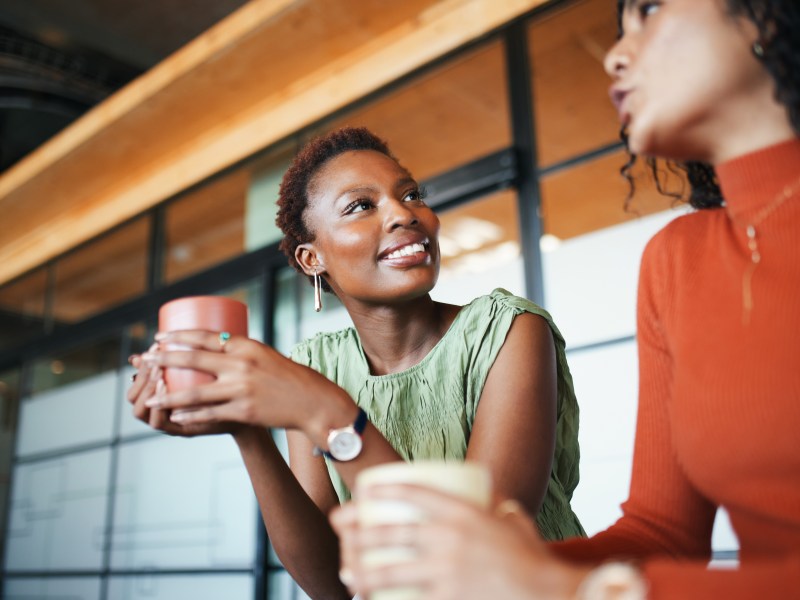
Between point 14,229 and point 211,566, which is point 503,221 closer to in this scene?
point 211,566

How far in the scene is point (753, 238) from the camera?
75cm

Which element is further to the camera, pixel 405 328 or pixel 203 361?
pixel 405 328

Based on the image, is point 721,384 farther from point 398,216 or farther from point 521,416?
point 398,216

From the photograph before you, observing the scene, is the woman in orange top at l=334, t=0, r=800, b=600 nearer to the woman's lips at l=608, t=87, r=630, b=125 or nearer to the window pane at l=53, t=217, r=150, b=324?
the woman's lips at l=608, t=87, r=630, b=125

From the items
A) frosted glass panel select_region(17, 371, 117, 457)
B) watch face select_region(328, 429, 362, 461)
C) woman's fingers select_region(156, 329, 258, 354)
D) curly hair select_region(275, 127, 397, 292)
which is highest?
frosted glass panel select_region(17, 371, 117, 457)

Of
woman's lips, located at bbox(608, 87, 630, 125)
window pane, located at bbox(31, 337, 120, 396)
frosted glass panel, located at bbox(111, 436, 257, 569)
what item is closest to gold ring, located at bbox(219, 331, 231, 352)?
woman's lips, located at bbox(608, 87, 630, 125)

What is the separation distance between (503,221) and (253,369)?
2.82 metres

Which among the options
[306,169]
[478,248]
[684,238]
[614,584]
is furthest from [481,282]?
[614,584]

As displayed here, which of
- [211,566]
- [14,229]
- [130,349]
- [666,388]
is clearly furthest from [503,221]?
[14,229]

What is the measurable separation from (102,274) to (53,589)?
198 cm

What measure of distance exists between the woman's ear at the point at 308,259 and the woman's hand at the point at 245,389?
719mm

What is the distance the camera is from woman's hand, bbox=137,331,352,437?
30.7 inches

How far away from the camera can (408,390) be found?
1.34 metres

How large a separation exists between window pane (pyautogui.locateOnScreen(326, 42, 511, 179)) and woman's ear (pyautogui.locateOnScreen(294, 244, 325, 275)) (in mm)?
1639
